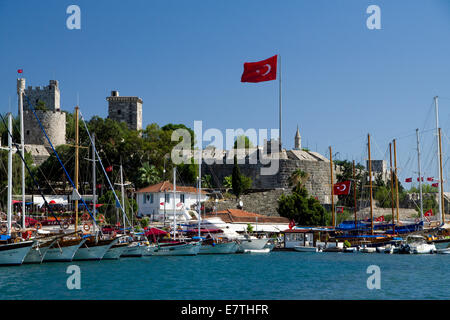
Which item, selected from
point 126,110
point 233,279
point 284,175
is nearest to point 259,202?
point 284,175

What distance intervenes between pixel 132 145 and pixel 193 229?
21134 millimetres

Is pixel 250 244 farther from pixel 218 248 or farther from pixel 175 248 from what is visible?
pixel 175 248

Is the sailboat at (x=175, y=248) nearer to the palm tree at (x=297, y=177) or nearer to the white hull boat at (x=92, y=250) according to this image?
the white hull boat at (x=92, y=250)

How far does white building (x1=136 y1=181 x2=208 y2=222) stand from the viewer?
54.1 meters

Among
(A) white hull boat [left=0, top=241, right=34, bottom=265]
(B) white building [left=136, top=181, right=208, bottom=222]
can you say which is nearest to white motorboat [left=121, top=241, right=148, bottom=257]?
(A) white hull boat [left=0, top=241, right=34, bottom=265]

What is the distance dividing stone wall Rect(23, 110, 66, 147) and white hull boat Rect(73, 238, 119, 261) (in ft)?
159

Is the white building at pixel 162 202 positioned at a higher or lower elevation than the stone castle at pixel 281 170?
lower

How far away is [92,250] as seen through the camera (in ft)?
110

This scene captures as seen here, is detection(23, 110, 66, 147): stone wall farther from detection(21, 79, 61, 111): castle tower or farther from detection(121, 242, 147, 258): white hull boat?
detection(121, 242, 147, 258): white hull boat

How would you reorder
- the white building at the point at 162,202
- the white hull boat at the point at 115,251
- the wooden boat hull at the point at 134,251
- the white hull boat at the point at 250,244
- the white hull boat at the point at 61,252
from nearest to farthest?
1. the white hull boat at the point at 61,252
2. the white hull boat at the point at 115,251
3. the wooden boat hull at the point at 134,251
4. the white hull boat at the point at 250,244
5. the white building at the point at 162,202

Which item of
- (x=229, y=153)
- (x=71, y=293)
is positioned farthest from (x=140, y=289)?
(x=229, y=153)

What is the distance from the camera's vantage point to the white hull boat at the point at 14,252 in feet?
90.8

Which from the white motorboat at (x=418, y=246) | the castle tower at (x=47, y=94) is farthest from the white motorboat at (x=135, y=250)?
the castle tower at (x=47, y=94)

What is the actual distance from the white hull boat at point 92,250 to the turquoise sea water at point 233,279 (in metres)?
0.80
